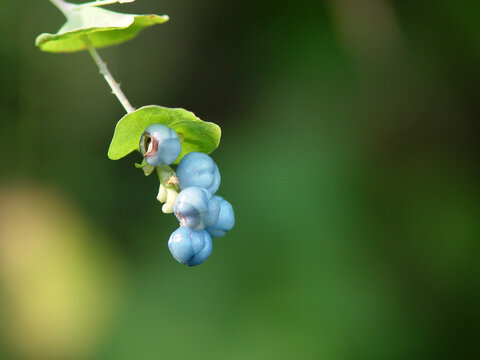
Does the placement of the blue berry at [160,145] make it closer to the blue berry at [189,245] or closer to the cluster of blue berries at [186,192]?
the cluster of blue berries at [186,192]

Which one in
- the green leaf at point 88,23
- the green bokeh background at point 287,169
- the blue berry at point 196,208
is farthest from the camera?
the green bokeh background at point 287,169

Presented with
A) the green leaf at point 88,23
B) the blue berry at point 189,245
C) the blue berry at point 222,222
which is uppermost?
the green leaf at point 88,23

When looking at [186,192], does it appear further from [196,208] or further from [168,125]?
[168,125]

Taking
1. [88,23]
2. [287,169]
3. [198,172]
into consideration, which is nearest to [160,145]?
[198,172]

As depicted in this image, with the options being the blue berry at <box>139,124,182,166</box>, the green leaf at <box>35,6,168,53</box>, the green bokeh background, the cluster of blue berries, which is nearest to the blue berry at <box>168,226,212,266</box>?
the cluster of blue berries

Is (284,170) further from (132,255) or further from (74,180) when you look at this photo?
(74,180)

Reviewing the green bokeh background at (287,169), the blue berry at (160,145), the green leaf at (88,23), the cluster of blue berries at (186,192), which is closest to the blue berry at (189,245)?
the cluster of blue berries at (186,192)

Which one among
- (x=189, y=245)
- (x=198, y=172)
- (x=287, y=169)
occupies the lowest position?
A: (x=189, y=245)

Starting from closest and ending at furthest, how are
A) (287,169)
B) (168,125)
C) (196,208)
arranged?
(196,208)
(168,125)
(287,169)

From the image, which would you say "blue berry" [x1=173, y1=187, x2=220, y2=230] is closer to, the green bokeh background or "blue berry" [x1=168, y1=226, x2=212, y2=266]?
"blue berry" [x1=168, y1=226, x2=212, y2=266]
